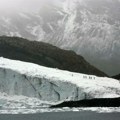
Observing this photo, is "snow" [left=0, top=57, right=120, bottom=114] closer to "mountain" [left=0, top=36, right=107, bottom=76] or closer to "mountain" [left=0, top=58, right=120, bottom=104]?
"mountain" [left=0, top=58, right=120, bottom=104]

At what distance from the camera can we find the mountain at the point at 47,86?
74312 millimetres

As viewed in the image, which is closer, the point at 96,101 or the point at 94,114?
the point at 94,114

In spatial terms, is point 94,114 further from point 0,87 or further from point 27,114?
point 0,87

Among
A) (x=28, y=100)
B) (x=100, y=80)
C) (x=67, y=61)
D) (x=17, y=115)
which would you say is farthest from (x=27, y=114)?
(x=67, y=61)

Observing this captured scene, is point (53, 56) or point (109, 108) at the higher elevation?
point (53, 56)

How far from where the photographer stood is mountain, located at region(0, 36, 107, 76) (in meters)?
133

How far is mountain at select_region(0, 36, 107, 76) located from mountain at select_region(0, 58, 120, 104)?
1881 inches

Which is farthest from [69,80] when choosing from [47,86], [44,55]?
[44,55]

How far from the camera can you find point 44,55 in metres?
150

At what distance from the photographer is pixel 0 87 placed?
76188 mm

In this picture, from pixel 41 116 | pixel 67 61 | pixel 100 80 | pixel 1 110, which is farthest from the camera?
pixel 67 61

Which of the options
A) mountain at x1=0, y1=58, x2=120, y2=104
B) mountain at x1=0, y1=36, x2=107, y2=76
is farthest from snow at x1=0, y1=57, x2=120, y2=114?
mountain at x1=0, y1=36, x2=107, y2=76

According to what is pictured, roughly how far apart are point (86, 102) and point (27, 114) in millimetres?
10529

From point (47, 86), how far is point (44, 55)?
75528 millimetres
